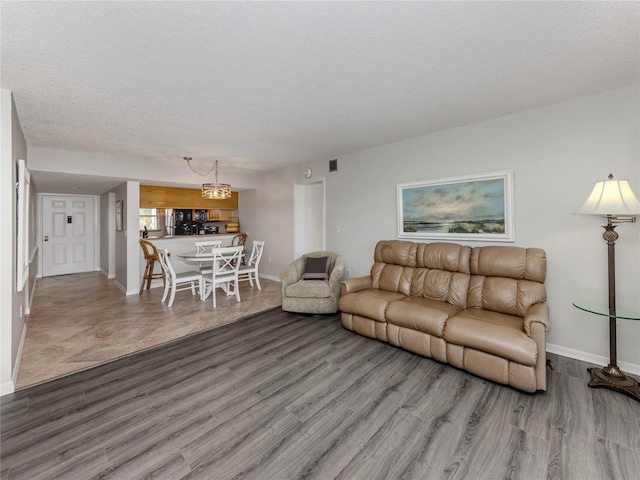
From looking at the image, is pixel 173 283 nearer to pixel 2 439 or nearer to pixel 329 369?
pixel 2 439

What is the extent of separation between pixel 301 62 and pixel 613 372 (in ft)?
11.4

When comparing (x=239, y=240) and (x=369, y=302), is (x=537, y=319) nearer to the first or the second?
(x=369, y=302)

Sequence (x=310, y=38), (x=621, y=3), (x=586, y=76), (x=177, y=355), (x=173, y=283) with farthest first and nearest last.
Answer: (x=173, y=283)
(x=177, y=355)
(x=586, y=76)
(x=310, y=38)
(x=621, y=3)

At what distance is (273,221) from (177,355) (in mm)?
3863

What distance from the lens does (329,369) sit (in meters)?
2.63

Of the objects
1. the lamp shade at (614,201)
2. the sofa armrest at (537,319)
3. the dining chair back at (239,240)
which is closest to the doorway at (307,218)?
the dining chair back at (239,240)

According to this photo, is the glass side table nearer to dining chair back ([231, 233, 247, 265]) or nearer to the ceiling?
the ceiling

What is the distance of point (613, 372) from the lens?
2.31 metres

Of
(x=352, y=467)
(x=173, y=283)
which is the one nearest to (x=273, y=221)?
(x=173, y=283)

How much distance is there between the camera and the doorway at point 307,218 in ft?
18.7

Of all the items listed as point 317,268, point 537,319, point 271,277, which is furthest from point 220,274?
point 537,319

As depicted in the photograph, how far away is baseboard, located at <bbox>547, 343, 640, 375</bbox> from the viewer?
2492mm

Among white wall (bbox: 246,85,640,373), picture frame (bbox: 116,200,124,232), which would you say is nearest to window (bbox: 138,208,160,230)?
picture frame (bbox: 116,200,124,232)

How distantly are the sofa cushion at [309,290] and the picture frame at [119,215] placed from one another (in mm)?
4007
